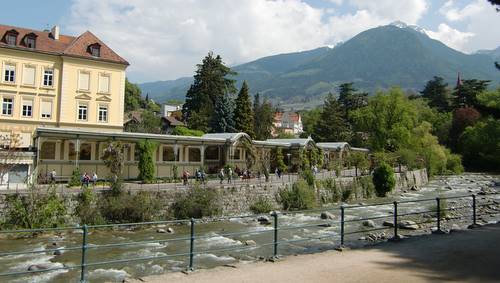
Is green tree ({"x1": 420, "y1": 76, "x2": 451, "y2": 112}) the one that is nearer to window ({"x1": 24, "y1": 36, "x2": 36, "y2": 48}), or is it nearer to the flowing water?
the flowing water

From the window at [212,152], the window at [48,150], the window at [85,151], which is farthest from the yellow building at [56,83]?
the window at [212,152]

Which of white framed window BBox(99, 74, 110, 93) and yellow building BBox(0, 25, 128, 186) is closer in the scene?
yellow building BBox(0, 25, 128, 186)

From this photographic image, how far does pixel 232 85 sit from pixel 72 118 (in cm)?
3206

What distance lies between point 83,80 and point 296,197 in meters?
22.5

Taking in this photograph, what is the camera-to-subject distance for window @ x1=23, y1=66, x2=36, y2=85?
121 feet

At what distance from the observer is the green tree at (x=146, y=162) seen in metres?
28.4

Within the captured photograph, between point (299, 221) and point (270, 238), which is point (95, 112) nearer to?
point (299, 221)

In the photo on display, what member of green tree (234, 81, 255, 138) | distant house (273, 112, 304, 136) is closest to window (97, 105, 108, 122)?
green tree (234, 81, 255, 138)

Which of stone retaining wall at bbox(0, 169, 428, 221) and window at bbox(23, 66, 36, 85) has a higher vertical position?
window at bbox(23, 66, 36, 85)

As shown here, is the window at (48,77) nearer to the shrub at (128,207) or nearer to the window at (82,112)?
the window at (82,112)

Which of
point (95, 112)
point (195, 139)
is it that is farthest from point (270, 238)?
point (95, 112)

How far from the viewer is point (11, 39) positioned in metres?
36.2

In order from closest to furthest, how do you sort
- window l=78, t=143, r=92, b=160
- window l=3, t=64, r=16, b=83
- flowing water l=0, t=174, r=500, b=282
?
flowing water l=0, t=174, r=500, b=282 < window l=78, t=143, r=92, b=160 < window l=3, t=64, r=16, b=83

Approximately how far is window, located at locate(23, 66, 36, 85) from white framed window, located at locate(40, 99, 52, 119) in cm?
A: 193
